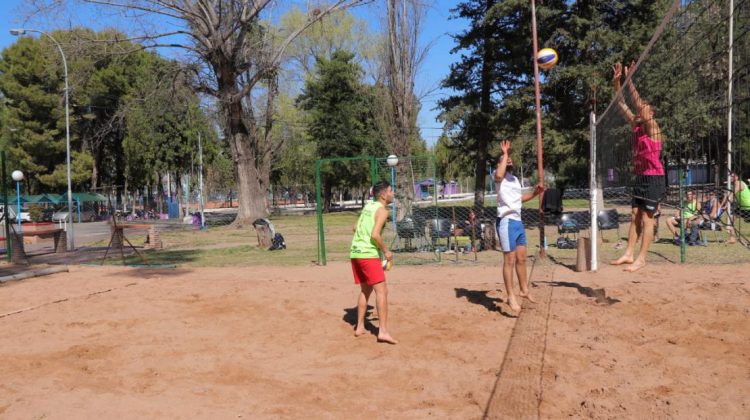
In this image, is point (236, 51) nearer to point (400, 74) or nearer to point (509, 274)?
point (400, 74)

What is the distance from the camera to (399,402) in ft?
14.4

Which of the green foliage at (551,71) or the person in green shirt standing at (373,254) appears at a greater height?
the green foliage at (551,71)

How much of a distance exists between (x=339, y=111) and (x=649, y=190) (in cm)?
3525

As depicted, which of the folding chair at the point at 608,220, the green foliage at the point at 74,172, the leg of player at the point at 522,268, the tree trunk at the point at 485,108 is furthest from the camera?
the green foliage at the point at 74,172

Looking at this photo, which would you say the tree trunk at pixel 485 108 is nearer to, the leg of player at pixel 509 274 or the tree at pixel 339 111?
the leg of player at pixel 509 274

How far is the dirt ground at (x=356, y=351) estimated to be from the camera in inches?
169

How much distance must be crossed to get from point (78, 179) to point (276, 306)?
43.6 m

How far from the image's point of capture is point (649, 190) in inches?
279

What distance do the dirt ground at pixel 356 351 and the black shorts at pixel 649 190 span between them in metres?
1.28

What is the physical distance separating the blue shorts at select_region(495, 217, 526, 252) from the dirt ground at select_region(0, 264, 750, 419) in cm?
84

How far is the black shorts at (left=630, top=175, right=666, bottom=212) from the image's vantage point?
6.96 m

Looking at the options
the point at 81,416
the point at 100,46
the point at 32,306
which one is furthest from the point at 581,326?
the point at 100,46

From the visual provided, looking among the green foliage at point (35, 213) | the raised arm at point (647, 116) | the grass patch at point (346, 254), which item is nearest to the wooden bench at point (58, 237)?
the grass patch at point (346, 254)

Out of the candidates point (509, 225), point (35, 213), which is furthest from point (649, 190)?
point (35, 213)
